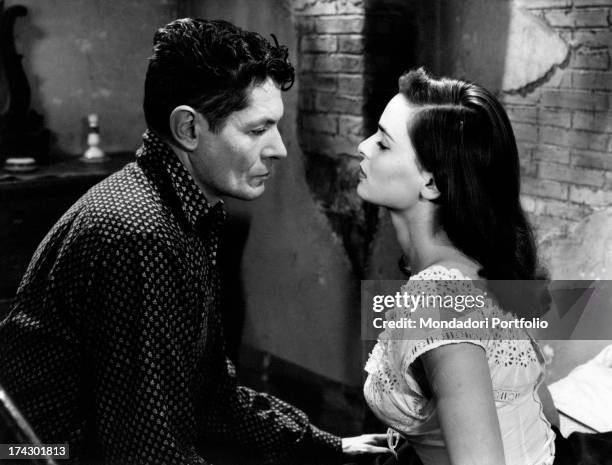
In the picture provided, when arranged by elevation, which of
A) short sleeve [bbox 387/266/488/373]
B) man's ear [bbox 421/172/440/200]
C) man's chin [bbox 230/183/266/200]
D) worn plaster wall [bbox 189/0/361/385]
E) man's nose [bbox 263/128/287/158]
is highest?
man's nose [bbox 263/128/287/158]

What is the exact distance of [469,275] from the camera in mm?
1527

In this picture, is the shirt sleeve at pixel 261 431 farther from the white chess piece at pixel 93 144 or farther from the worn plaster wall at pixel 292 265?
the white chess piece at pixel 93 144

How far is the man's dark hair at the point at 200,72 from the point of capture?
159cm

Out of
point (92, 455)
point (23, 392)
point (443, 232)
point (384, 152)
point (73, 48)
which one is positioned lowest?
point (92, 455)

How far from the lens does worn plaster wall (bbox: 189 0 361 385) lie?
3648 mm

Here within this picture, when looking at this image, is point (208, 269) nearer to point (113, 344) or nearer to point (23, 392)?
point (113, 344)

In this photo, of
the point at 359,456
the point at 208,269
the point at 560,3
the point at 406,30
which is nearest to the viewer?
the point at 208,269

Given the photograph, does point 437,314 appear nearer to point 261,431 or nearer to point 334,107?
point 261,431

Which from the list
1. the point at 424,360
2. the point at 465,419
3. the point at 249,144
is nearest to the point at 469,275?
the point at 424,360

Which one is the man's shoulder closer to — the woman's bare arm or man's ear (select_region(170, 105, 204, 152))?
man's ear (select_region(170, 105, 204, 152))

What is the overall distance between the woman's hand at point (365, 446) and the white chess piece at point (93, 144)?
2503mm

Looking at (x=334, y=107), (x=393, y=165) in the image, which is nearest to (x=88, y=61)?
(x=334, y=107)

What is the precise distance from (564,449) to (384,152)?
77 centimetres

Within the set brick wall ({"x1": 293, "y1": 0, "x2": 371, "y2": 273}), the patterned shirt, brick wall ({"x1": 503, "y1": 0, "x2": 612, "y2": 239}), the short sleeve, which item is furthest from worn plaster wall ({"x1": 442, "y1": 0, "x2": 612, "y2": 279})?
the patterned shirt
